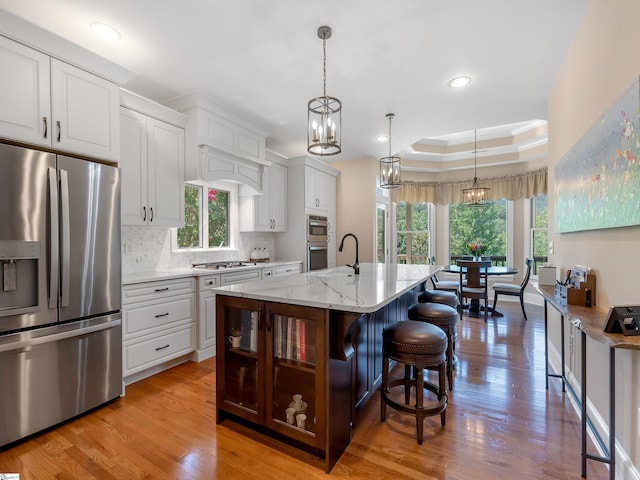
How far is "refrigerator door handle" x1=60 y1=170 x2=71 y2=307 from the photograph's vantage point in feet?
6.95

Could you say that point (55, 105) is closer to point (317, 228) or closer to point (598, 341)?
point (598, 341)

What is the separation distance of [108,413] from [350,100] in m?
3.63

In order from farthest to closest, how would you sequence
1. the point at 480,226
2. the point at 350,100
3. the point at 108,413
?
1. the point at 480,226
2. the point at 350,100
3. the point at 108,413

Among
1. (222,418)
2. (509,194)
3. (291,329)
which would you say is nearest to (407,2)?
(291,329)

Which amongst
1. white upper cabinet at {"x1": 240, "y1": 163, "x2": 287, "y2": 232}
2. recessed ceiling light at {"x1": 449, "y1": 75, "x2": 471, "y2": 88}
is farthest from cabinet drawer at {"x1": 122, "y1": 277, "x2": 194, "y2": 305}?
recessed ceiling light at {"x1": 449, "y1": 75, "x2": 471, "y2": 88}

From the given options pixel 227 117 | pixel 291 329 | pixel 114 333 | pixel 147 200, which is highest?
pixel 227 117

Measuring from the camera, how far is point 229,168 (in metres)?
3.76

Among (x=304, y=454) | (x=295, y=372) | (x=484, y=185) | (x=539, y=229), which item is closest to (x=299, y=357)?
(x=295, y=372)

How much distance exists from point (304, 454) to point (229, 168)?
305 cm

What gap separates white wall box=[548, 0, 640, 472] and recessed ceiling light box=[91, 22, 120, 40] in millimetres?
3188

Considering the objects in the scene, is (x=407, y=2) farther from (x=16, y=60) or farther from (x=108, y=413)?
(x=108, y=413)

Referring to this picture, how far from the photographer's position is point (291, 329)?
1841mm

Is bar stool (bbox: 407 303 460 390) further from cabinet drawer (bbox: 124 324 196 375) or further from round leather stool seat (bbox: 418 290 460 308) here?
cabinet drawer (bbox: 124 324 196 375)

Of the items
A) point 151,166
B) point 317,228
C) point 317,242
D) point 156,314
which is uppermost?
point 151,166
